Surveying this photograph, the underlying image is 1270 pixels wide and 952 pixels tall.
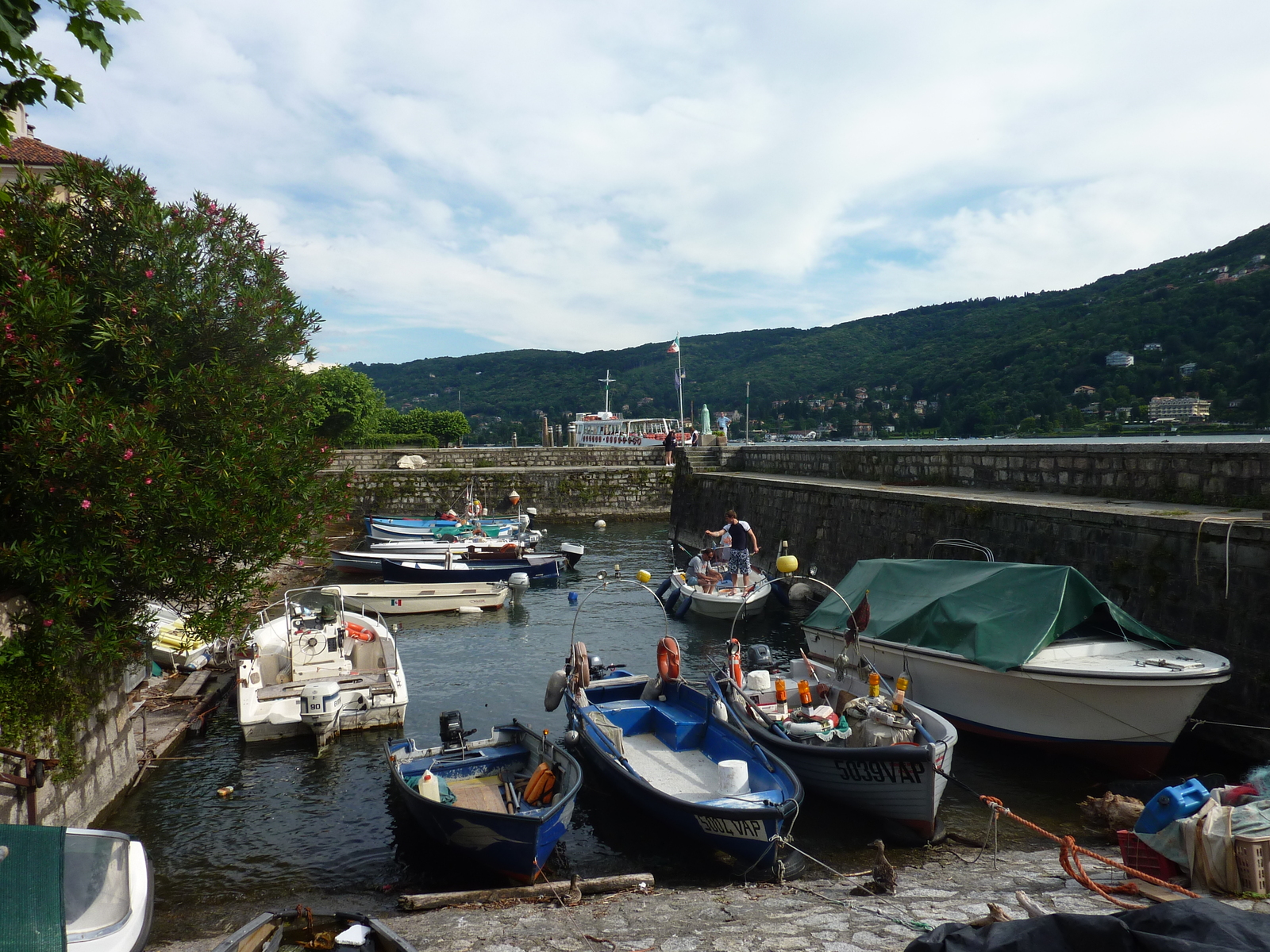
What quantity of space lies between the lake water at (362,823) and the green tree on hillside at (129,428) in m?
1.98

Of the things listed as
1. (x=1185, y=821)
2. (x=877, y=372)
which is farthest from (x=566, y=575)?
(x=877, y=372)

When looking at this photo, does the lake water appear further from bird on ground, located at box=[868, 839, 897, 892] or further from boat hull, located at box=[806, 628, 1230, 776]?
bird on ground, located at box=[868, 839, 897, 892]

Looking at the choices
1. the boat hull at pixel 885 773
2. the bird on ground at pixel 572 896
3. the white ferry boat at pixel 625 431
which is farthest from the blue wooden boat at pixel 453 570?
the white ferry boat at pixel 625 431

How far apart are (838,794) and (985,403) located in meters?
29.2

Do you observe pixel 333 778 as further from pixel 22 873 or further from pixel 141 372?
pixel 22 873

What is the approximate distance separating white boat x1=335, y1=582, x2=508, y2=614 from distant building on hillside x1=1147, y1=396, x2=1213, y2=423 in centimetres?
1866

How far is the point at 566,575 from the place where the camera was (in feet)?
82.8

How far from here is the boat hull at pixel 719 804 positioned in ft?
22.9

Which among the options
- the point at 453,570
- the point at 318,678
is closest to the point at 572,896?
the point at 318,678

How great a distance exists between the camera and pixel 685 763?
346 inches

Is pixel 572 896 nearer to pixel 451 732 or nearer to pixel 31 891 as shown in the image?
pixel 451 732

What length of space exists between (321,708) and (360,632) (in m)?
2.78

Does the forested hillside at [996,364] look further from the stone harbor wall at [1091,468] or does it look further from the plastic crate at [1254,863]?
the plastic crate at [1254,863]


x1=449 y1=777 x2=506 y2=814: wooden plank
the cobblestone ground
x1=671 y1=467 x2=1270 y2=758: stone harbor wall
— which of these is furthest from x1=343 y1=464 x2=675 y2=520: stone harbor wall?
the cobblestone ground
